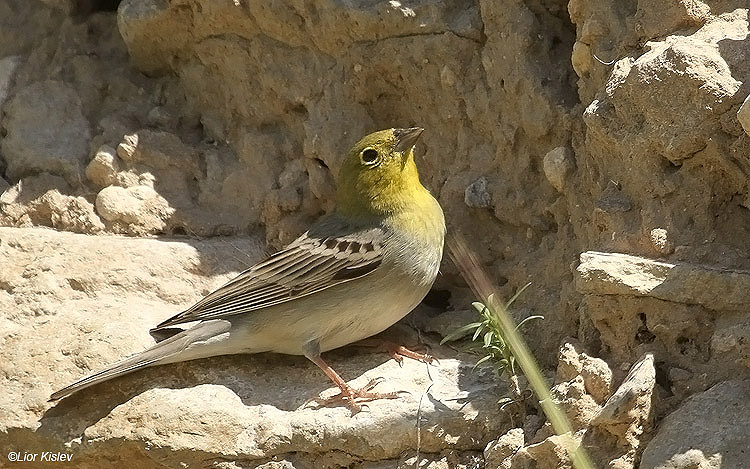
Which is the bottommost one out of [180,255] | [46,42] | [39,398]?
[39,398]

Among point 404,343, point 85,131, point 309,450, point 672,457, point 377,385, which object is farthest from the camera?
point 85,131

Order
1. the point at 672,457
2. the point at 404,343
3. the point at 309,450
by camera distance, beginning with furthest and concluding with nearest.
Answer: the point at 404,343 → the point at 309,450 → the point at 672,457

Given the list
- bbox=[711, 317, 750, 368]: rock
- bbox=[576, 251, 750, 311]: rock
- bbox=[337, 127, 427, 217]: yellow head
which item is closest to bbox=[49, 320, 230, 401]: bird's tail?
bbox=[337, 127, 427, 217]: yellow head

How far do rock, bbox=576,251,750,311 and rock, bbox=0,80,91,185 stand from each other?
3.51 meters

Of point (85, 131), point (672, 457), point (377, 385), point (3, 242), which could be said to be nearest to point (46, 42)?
point (85, 131)

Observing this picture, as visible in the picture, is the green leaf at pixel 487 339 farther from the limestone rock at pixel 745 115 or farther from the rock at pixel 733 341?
the limestone rock at pixel 745 115

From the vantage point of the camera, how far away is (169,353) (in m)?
4.99

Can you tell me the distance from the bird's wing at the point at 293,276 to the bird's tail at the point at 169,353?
8 cm

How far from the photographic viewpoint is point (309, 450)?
463cm

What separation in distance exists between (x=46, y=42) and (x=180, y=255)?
1.96 meters

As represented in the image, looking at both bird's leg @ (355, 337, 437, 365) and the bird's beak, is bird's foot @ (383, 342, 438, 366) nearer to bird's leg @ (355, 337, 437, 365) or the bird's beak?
bird's leg @ (355, 337, 437, 365)

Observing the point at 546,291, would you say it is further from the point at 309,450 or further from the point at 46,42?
the point at 46,42

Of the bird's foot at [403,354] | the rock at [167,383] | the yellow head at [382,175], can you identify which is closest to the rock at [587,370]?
the rock at [167,383]

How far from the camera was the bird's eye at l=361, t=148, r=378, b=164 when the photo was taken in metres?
5.59
